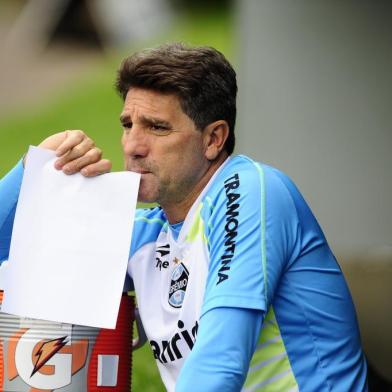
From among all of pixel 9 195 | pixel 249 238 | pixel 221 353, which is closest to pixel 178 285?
pixel 249 238

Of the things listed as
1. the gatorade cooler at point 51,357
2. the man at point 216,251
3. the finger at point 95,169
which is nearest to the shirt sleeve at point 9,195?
the man at point 216,251

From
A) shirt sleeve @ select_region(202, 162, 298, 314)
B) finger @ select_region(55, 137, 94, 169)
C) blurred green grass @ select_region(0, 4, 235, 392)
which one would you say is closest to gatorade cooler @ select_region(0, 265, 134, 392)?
finger @ select_region(55, 137, 94, 169)

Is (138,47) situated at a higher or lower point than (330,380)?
higher

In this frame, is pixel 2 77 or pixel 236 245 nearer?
pixel 236 245

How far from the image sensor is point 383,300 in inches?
209

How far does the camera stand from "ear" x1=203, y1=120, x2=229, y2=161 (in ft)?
10.3

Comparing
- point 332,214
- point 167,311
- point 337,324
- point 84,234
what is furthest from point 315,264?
point 332,214

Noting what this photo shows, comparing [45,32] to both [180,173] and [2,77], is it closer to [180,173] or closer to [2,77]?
[2,77]

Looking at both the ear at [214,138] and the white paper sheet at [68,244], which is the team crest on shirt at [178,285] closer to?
the white paper sheet at [68,244]

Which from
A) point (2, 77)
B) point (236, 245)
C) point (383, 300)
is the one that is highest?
point (2, 77)

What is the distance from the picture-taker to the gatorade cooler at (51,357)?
9.88ft

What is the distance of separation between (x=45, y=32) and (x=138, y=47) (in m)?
0.46

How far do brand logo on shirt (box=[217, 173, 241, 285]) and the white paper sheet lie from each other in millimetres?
257

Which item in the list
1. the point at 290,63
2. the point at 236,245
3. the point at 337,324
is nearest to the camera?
the point at 236,245
